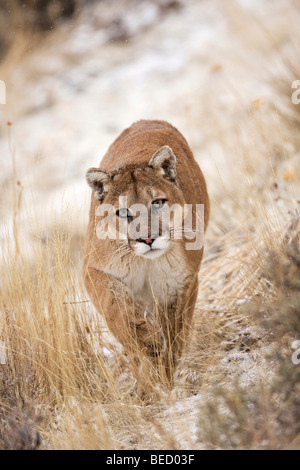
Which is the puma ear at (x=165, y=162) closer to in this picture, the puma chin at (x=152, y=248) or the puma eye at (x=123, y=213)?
the puma eye at (x=123, y=213)

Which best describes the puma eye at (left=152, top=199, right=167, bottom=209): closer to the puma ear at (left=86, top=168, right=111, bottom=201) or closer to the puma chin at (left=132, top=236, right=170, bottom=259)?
the puma chin at (left=132, top=236, right=170, bottom=259)

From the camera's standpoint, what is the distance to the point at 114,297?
4547mm

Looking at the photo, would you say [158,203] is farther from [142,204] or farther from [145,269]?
[145,269]

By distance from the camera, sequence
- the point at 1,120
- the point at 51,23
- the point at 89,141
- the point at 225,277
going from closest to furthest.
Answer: the point at 225,277 < the point at 89,141 < the point at 1,120 < the point at 51,23

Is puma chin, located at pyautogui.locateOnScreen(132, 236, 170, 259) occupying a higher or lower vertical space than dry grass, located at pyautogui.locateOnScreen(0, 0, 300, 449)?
higher

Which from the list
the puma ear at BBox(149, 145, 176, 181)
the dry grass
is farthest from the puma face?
the dry grass

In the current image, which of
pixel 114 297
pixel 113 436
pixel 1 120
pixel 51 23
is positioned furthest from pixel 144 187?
pixel 51 23

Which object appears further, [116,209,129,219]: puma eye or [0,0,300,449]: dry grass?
[116,209,129,219]: puma eye

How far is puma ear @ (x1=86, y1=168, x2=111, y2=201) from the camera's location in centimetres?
448

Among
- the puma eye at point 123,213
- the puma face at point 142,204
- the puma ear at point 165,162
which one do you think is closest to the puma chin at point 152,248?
the puma face at point 142,204

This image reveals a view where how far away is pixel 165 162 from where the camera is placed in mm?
4527

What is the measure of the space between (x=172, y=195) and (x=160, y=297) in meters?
0.79

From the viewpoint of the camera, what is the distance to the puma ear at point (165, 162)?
445 centimetres
